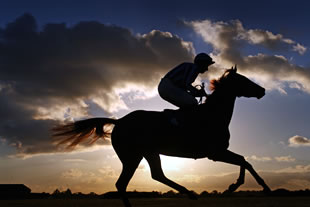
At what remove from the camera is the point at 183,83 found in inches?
329

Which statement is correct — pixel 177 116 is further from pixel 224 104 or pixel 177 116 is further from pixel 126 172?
pixel 126 172

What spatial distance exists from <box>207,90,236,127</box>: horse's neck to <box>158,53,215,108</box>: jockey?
11.1 inches

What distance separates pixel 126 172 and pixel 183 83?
2266 millimetres

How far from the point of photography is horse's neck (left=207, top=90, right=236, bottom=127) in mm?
8352

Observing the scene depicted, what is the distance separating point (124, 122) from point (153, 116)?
25.6 inches

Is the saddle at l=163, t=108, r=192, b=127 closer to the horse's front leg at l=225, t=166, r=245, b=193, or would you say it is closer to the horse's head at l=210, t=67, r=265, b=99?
the horse's head at l=210, t=67, r=265, b=99

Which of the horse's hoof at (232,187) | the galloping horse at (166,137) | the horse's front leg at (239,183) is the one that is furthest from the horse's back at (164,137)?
the horse's hoof at (232,187)

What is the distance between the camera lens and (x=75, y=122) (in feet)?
30.1

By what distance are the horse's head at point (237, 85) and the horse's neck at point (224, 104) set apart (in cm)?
14

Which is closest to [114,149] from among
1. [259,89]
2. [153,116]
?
[153,116]

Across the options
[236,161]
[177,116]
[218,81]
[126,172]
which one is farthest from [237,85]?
[126,172]

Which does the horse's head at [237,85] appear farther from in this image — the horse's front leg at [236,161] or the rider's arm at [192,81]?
the horse's front leg at [236,161]

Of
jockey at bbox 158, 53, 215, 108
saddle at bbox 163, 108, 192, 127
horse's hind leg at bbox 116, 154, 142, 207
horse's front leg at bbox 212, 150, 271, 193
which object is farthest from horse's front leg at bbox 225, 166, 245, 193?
horse's hind leg at bbox 116, 154, 142, 207

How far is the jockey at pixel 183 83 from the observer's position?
8.26 meters
